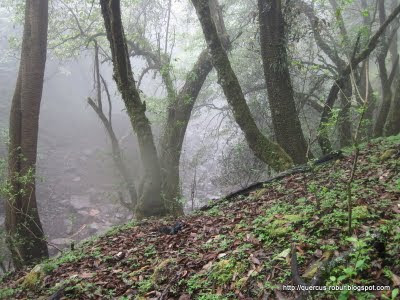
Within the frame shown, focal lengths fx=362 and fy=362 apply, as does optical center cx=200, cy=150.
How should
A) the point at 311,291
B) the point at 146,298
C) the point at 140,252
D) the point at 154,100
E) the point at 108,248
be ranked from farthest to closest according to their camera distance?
the point at 154,100 < the point at 108,248 < the point at 140,252 < the point at 146,298 < the point at 311,291

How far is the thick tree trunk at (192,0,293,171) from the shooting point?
271 inches

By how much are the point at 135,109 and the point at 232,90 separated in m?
1.92

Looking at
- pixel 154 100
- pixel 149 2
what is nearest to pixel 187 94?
pixel 154 100

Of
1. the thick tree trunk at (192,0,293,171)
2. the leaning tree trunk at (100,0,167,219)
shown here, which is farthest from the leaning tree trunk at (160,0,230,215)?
the thick tree trunk at (192,0,293,171)

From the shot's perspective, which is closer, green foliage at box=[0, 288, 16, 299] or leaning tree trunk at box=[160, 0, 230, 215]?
green foliage at box=[0, 288, 16, 299]

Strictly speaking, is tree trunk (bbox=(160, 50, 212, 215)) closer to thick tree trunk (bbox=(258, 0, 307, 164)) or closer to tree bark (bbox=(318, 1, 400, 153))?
thick tree trunk (bbox=(258, 0, 307, 164))

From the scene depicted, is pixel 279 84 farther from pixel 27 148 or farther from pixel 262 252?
pixel 27 148

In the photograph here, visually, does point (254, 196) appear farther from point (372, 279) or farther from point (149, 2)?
point (149, 2)

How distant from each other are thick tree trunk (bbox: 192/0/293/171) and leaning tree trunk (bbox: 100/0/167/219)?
1.61 metres

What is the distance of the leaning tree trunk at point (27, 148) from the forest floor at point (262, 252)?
6.73 ft

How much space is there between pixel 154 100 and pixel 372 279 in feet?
34.8

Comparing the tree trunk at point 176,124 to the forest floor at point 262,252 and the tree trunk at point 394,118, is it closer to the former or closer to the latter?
the forest floor at point 262,252

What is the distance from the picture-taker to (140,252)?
437 centimetres

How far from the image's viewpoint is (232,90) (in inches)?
279
